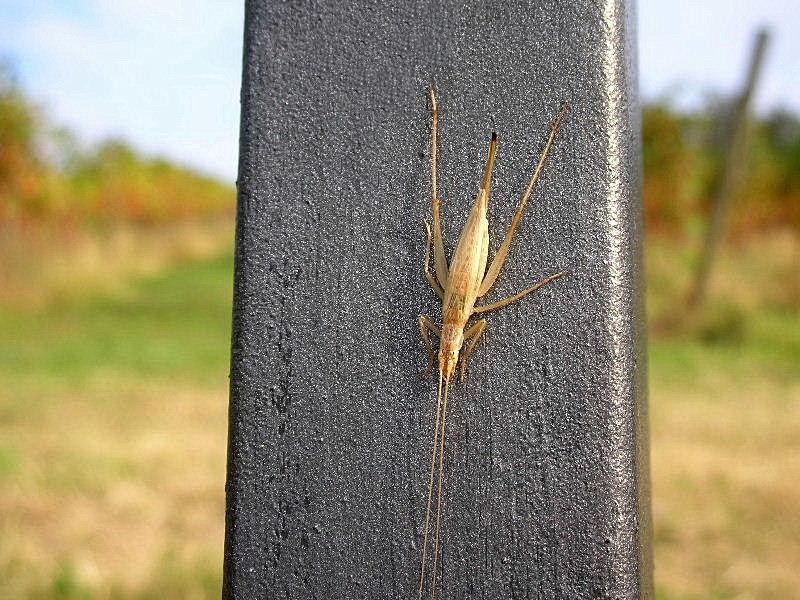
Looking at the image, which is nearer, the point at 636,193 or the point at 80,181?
the point at 636,193

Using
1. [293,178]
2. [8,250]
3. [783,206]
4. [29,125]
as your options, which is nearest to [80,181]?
[29,125]

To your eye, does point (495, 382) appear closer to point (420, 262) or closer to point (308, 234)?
point (420, 262)

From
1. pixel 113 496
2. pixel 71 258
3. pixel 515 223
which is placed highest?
pixel 71 258

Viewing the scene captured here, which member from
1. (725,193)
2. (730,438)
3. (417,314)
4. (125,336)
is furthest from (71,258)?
(417,314)

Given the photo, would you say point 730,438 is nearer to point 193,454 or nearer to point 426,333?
point 193,454

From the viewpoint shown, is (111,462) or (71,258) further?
(71,258)

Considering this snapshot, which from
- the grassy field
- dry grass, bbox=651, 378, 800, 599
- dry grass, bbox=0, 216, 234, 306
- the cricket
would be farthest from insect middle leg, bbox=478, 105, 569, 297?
dry grass, bbox=0, 216, 234, 306
